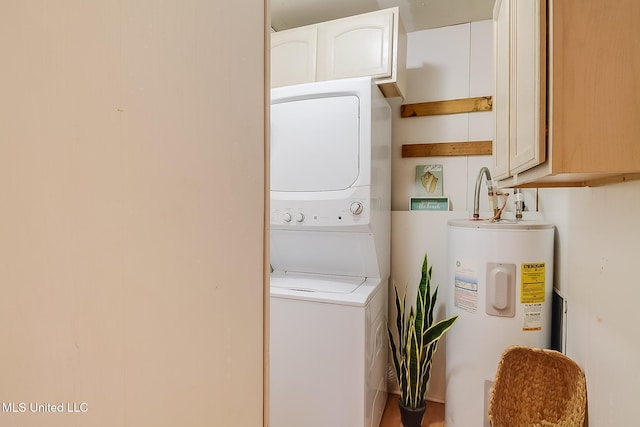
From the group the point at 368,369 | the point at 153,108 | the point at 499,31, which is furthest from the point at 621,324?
the point at 153,108

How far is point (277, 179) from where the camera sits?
1940mm

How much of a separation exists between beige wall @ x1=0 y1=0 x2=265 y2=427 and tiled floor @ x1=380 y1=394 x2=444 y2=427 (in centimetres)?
174

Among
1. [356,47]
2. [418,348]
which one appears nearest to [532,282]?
[418,348]

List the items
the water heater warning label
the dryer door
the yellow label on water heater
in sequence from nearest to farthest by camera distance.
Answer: the yellow label on water heater, the water heater warning label, the dryer door

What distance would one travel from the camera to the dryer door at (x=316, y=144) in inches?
70.2

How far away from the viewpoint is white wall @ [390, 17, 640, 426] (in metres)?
1.00

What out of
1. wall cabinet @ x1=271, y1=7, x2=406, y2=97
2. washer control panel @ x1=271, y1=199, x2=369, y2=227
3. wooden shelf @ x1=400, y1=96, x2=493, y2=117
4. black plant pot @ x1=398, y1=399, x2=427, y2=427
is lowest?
black plant pot @ x1=398, y1=399, x2=427, y2=427

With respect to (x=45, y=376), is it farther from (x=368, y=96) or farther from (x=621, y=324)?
(x=368, y=96)

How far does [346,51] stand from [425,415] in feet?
7.52

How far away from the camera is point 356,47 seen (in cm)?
190

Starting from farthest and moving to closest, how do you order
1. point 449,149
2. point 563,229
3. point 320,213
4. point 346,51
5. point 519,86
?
point 449,149, point 346,51, point 320,213, point 563,229, point 519,86

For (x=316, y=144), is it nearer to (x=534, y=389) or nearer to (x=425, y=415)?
(x=534, y=389)

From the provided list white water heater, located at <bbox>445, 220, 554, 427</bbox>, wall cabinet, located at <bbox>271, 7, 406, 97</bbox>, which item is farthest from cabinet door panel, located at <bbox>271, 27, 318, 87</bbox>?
white water heater, located at <bbox>445, 220, 554, 427</bbox>

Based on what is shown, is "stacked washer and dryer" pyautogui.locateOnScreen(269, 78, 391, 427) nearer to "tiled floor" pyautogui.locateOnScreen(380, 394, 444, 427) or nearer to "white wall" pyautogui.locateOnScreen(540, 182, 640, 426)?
"tiled floor" pyautogui.locateOnScreen(380, 394, 444, 427)
